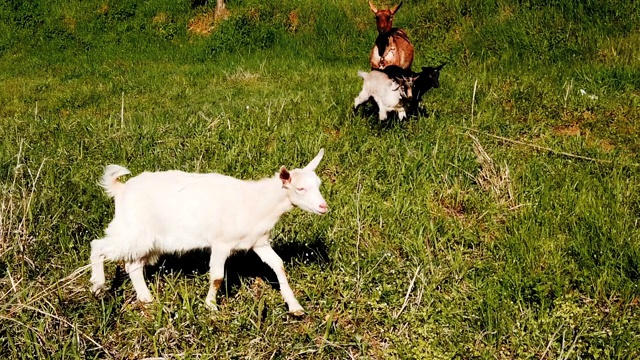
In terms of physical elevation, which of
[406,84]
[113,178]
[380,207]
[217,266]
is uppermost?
[113,178]

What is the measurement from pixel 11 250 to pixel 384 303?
2401mm

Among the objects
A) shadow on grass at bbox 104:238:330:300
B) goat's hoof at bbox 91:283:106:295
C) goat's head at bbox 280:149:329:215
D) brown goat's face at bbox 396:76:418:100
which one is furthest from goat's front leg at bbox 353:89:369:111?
goat's hoof at bbox 91:283:106:295

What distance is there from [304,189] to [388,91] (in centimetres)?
329

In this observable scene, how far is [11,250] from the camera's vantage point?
159 inches

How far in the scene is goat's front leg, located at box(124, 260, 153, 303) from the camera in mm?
3992

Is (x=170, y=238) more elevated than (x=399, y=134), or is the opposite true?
(x=170, y=238)

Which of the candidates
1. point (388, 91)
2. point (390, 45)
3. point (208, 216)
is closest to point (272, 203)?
point (208, 216)

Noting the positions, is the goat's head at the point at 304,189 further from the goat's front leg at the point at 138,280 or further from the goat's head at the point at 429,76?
the goat's head at the point at 429,76

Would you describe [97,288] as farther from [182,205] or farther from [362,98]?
[362,98]

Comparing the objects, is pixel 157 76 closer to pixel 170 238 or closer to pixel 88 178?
pixel 88 178

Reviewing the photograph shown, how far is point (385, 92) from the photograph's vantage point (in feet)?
22.0

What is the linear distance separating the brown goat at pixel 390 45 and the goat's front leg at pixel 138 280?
3.72 meters

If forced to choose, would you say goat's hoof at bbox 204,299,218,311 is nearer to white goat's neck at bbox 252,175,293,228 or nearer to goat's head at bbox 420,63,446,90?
white goat's neck at bbox 252,175,293,228

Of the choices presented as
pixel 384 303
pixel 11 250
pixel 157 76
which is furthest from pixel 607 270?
pixel 157 76
